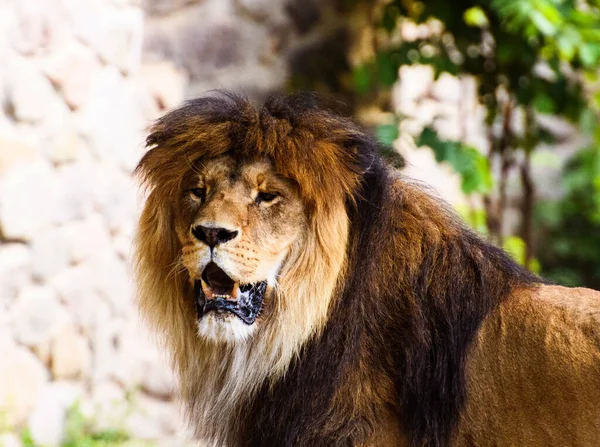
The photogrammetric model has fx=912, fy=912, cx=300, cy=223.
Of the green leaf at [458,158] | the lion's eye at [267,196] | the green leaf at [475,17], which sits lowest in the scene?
the lion's eye at [267,196]

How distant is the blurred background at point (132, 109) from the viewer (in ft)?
16.2

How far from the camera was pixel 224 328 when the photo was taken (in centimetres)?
308

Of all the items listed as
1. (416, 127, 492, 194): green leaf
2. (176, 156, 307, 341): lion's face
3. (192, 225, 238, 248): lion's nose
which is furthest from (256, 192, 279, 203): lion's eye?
(416, 127, 492, 194): green leaf

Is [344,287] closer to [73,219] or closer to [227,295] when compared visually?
[227,295]

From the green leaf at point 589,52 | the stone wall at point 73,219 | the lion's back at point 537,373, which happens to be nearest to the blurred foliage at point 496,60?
the green leaf at point 589,52

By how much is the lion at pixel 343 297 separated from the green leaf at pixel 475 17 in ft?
12.2

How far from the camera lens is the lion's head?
305cm

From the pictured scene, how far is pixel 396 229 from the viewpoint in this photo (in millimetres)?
3189

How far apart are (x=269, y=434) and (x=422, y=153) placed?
5076 mm

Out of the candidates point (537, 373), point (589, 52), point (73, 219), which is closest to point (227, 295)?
point (537, 373)

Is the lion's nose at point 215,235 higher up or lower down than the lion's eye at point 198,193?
lower down

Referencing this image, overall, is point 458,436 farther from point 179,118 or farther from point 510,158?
point 510,158

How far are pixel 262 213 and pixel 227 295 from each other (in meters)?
0.30

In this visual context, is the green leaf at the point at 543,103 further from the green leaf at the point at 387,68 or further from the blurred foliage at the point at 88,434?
the blurred foliage at the point at 88,434
